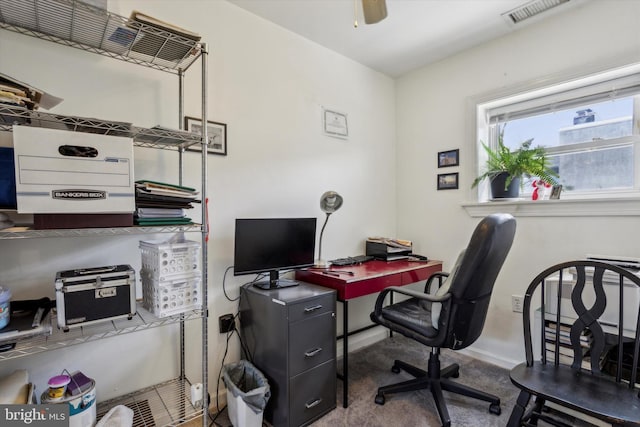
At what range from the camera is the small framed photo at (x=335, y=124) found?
2564 mm

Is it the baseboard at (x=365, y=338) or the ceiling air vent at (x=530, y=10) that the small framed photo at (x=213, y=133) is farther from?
the ceiling air vent at (x=530, y=10)

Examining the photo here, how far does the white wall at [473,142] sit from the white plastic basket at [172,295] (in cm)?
213

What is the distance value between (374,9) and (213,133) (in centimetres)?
113

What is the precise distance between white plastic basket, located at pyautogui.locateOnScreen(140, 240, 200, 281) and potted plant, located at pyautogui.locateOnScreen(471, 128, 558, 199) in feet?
6.97

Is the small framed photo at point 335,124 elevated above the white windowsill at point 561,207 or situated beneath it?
elevated above

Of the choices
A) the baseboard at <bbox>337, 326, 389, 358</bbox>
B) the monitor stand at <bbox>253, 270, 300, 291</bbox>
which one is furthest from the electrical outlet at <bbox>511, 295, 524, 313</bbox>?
the monitor stand at <bbox>253, 270, 300, 291</bbox>

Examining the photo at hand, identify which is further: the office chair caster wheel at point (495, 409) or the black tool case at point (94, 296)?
the office chair caster wheel at point (495, 409)

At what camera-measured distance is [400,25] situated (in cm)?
226

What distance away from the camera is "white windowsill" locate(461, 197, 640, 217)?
192 cm

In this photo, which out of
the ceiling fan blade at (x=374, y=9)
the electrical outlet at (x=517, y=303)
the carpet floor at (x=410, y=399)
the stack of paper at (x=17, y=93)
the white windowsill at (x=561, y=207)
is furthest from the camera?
the electrical outlet at (x=517, y=303)

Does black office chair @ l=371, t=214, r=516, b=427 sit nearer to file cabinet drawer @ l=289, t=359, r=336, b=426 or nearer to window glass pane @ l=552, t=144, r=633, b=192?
file cabinet drawer @ l=289, t=359, r=336, b=426

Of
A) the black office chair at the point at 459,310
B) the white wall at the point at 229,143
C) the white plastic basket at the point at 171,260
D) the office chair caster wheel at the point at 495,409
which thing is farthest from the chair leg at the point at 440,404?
the white plastic basket at the point at 171,260

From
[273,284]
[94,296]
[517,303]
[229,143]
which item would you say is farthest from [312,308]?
[517,303]

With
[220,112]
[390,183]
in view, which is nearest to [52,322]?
[220,112]
